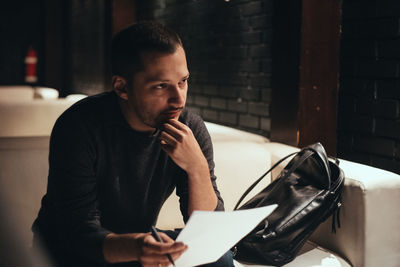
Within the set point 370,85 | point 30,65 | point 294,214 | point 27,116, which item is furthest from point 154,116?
point 30,65

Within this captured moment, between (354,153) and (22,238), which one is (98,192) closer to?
(22,238)

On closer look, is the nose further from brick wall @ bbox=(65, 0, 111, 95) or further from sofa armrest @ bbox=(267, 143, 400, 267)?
brick wall @ bbox=(65, 0, 111, 95)

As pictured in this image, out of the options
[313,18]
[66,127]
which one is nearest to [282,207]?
[66,127]

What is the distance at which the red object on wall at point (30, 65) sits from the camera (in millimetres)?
9070

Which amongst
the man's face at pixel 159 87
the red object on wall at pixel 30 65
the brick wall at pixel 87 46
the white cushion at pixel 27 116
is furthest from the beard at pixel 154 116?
the red object on wall at pixel 30 65

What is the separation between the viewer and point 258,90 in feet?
10.2

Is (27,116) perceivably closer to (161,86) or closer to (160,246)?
(161,86)

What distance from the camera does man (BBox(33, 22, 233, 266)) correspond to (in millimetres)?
1323

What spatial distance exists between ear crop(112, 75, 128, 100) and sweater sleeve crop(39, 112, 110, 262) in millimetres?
135

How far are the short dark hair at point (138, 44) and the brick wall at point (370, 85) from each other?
1.22 m

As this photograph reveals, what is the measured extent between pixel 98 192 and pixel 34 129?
2256mm

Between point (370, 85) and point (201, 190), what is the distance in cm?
126

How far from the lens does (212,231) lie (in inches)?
45.0

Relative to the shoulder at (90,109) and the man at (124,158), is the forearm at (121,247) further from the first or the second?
the shoulder at (90,109)
